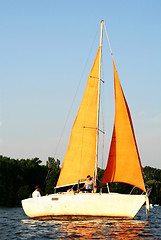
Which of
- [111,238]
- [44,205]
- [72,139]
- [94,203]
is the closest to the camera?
[111,238]

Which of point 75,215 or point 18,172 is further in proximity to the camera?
point 18,172

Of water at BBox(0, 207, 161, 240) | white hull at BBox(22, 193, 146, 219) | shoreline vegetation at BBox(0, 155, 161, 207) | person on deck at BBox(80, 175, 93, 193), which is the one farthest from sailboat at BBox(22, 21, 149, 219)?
shoreline vegetation at BBox(0, 155, 161, 207)

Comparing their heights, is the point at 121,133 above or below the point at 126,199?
above

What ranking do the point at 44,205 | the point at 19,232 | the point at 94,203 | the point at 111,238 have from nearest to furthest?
the point at 111,238, the point at 19,232, the point at 94,203, the point at 44,205

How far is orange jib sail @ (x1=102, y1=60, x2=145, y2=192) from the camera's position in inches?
861

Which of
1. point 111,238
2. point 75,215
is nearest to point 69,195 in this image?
point 75,215

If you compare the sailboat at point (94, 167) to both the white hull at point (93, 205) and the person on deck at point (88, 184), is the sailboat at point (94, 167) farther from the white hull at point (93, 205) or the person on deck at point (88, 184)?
the person on deck at point (88, 184)

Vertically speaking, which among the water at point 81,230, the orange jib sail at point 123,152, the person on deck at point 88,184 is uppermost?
the orange jib sail at point 123,152

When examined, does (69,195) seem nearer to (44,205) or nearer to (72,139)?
(44,205)

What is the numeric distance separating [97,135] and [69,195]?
463 cm

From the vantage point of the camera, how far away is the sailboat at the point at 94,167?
20.1 meters

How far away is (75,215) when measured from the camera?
20.4m

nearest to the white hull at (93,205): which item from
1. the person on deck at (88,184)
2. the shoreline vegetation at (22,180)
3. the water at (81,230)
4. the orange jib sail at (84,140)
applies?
the water at (81,230)

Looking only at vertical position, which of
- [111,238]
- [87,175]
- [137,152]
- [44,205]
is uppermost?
[137,152]
